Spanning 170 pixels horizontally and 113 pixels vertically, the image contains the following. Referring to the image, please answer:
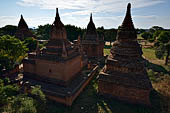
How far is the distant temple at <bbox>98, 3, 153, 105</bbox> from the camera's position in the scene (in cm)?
1190

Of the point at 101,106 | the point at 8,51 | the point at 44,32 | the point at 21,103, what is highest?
the point at 44,32

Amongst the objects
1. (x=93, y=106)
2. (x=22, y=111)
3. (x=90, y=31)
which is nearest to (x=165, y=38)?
(x=90, y=31)

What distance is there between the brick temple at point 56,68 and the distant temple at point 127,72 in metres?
4.36

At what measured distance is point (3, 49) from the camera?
19391mm

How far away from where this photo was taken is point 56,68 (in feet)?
46.5

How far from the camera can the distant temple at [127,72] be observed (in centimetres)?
1190

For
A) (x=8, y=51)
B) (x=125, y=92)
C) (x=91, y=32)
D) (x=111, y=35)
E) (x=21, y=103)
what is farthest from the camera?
(x=111, y=35)

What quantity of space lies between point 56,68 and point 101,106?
23.9 ft

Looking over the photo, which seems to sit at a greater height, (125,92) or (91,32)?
(91,32)

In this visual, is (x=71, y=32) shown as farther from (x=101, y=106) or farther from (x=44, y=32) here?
(x=101, y=106)

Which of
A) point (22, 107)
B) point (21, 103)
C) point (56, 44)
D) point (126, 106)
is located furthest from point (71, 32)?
point (22, 107)

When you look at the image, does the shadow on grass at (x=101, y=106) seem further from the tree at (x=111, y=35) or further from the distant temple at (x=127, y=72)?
the tree at (x=111, y=35)

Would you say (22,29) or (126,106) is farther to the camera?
(22,29)

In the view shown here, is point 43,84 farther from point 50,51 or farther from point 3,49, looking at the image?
point 3,49
